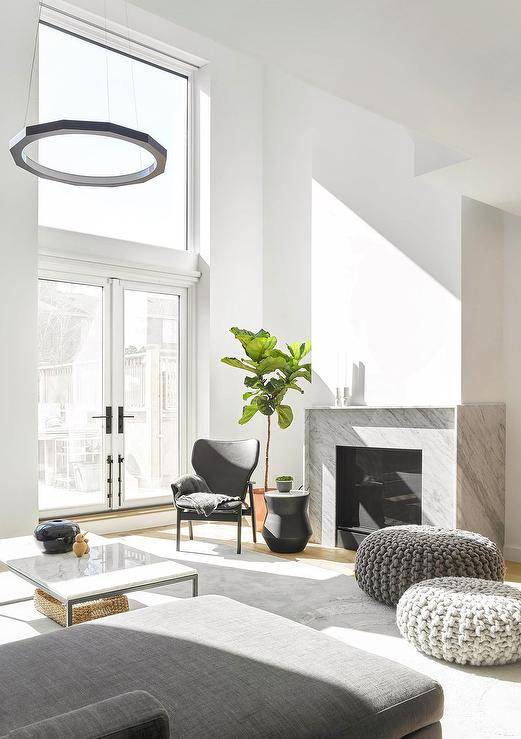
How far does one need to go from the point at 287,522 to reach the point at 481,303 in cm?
220

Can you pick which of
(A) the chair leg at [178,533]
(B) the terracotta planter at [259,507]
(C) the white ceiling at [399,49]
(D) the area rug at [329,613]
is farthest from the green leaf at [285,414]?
(C) the white ceiling at [399,49]

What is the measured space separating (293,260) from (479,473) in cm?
324

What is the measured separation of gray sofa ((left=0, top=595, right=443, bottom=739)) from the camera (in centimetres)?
149

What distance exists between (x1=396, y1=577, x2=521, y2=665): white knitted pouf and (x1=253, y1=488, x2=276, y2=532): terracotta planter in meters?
2.94

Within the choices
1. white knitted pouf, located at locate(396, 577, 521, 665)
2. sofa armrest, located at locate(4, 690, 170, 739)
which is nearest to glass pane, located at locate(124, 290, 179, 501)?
white knitted pouf, located at locate(396, 577, 521, 665)

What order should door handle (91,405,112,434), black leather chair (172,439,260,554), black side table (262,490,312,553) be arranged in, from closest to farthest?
black side table (262,490,312,553) < black leather chair (172,439,260,554) < door handle (91,405,112,434)

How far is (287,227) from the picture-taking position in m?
7.16

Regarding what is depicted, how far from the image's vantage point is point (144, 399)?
6.53 m

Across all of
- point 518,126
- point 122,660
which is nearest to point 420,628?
point 122,660

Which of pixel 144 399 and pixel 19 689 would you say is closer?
pixel 19 689

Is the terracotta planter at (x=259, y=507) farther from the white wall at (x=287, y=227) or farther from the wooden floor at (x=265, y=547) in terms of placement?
the white wall at (x=287, y=227)

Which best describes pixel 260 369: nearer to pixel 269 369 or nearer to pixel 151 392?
pixel 269 369

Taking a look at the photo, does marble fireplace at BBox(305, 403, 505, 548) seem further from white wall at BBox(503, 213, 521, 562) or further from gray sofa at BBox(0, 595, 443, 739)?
gray sofa at BBox(0, 595, 443, 739)

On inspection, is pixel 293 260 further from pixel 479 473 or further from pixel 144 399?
pixel 479 473
